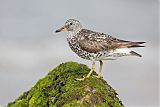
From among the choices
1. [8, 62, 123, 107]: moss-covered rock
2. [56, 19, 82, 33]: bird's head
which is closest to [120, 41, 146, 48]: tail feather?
[8, 62, 123, 107]: moss-covered rock

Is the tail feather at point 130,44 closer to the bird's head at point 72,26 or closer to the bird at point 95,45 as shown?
the bird at point 95,45

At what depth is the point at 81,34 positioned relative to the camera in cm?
1144

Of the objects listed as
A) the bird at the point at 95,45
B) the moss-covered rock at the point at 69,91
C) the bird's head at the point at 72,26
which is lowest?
the moss-covered rock at the point at 69,91

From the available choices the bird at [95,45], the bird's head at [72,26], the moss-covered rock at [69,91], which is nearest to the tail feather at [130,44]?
the bird at [95,45]

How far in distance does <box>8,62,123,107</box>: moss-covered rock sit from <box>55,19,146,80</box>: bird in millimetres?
531

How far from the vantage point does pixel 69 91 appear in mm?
9570

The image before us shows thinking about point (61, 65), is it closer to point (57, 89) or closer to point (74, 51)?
point (74, 51)

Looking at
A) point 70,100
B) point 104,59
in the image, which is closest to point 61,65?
point 104,59

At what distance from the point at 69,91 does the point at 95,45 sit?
210 cm

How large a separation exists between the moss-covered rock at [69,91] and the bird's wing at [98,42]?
760mm

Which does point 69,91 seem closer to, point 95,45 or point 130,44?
point 95,45

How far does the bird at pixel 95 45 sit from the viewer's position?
1111 centimetres

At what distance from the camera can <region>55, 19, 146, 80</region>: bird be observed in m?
11.1

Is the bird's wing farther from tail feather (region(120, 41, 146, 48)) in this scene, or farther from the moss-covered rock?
the moss-covered rock
